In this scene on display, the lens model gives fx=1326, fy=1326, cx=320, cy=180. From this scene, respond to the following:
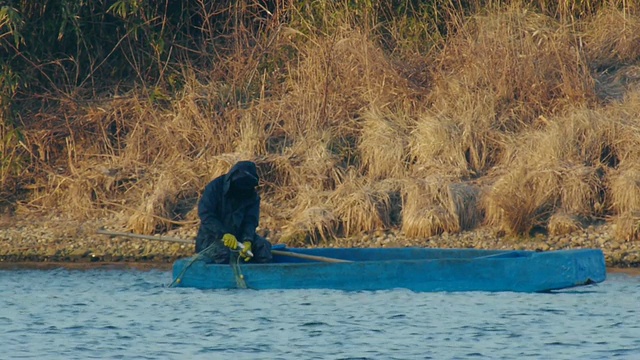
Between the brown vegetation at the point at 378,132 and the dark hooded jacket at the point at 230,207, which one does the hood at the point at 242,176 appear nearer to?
the dark hooded jacket at the point at 230,207

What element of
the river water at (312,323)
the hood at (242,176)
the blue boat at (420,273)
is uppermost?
the hood at (242,176)

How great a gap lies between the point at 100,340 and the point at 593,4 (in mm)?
11888

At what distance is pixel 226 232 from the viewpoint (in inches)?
543

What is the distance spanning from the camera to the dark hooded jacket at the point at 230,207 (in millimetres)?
13656

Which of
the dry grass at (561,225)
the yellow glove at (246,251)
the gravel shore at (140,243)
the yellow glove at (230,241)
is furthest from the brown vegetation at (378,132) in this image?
the yellow glove at (230,241)

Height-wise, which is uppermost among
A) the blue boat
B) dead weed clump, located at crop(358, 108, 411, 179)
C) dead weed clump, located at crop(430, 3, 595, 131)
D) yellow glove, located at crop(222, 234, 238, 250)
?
dead weed clump, located at crop(430, 3, 595, 131)

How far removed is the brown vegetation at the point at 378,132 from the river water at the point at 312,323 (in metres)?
2.87

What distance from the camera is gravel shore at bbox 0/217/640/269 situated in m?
15.9

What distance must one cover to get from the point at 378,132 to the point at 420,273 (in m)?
5.33

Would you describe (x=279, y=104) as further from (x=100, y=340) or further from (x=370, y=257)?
(x=100, y=340)

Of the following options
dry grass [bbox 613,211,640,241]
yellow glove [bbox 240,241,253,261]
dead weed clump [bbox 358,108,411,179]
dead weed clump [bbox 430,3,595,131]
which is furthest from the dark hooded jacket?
dead weed clump [bbox 430,3,595,131]

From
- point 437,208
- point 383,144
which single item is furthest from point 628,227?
point 383,144

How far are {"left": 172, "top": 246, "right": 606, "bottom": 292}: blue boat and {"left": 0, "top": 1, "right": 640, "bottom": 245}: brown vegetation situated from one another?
304cm

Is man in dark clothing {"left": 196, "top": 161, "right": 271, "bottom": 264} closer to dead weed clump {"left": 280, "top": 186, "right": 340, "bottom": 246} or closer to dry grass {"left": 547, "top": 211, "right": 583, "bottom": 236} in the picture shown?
dead weed clump {"left": 280, "top": 186, "right": 340, "bottom": 246}
